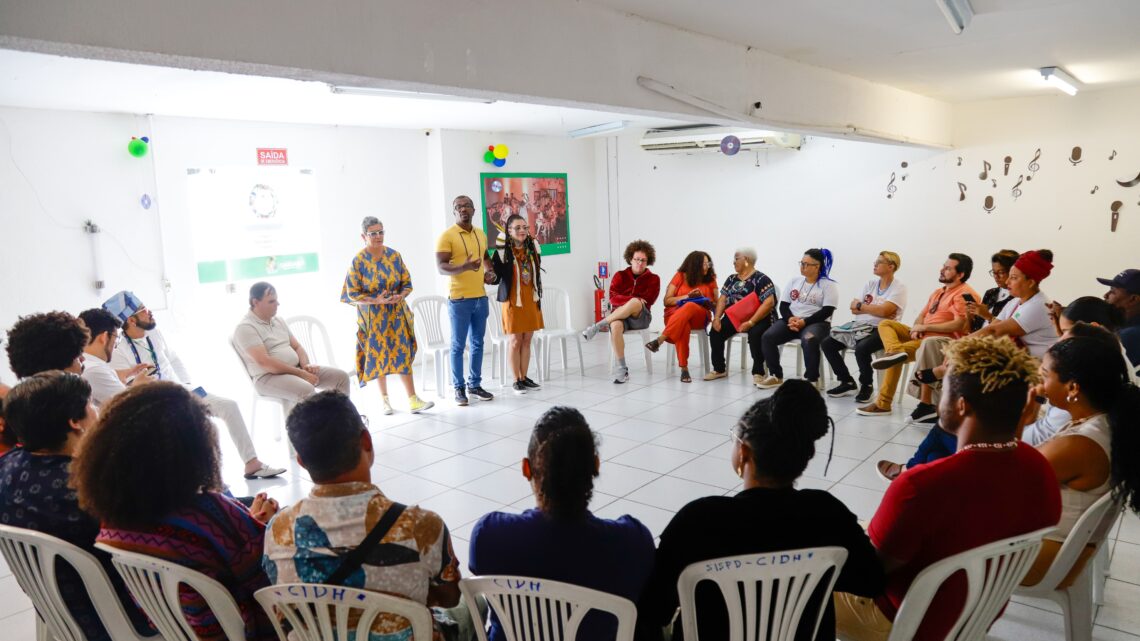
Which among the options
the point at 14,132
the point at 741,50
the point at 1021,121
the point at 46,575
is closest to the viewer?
the point at 46,575

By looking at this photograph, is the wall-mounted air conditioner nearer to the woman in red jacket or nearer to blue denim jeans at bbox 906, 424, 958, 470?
the woman in red jacket

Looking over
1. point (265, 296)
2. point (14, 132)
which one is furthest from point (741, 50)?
point (14, 132)

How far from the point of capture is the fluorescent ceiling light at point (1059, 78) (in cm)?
450

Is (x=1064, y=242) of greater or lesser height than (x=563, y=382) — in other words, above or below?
above

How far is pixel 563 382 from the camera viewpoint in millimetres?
6324

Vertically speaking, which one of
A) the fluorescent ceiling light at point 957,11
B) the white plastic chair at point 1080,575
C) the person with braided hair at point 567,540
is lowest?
the white plastic chair at point 1080,575

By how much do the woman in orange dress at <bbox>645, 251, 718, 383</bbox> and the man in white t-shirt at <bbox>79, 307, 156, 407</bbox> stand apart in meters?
4.16

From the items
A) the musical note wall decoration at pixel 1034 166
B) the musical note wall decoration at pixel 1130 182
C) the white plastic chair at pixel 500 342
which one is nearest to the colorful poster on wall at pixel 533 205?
the white plastic chair at pixel 500 342

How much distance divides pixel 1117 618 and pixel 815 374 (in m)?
3.20

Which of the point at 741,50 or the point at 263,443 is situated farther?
the point at 263,443

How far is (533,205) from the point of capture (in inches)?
320

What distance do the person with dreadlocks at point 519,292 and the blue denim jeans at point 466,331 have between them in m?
0.22

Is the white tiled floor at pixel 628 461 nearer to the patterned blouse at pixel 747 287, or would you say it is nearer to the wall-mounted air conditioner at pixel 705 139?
the patterned blouse at pixel 747 287

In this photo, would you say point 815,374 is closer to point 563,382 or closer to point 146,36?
point 563,382
